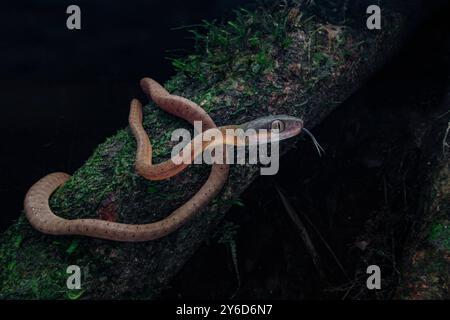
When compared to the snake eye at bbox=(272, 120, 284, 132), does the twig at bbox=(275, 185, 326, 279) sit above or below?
below

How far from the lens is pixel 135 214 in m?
3.40

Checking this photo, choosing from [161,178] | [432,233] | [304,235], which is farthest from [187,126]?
[432,233]

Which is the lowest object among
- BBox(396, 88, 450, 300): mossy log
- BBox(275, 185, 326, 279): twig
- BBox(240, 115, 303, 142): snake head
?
BBox(275, 185, 326, 279): twig

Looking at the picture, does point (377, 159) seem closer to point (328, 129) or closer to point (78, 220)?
point (328, 129)

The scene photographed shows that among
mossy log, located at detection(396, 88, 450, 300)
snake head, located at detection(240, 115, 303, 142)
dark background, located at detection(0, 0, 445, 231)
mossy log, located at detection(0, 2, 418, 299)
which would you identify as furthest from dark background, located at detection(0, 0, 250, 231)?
mossy log, located at detection(396, 88, 450, 300)

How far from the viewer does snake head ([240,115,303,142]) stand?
348cm

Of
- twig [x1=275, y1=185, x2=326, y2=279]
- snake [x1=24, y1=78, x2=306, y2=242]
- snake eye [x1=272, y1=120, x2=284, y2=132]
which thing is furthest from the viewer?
twig [x1=275, y1=185, x2=326, y2=279]

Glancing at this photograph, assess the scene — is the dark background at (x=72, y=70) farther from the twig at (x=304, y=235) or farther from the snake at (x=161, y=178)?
the twig at (x=304, y=235)

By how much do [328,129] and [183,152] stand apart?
2.30 metres

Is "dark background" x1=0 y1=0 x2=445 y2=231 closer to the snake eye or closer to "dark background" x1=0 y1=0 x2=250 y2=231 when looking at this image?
"dark background" x1=0 y1=0 x2=250 y2=231

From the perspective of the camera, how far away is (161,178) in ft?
11.2

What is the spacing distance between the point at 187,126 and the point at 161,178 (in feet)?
2.18

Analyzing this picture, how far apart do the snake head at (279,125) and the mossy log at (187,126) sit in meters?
0.27
